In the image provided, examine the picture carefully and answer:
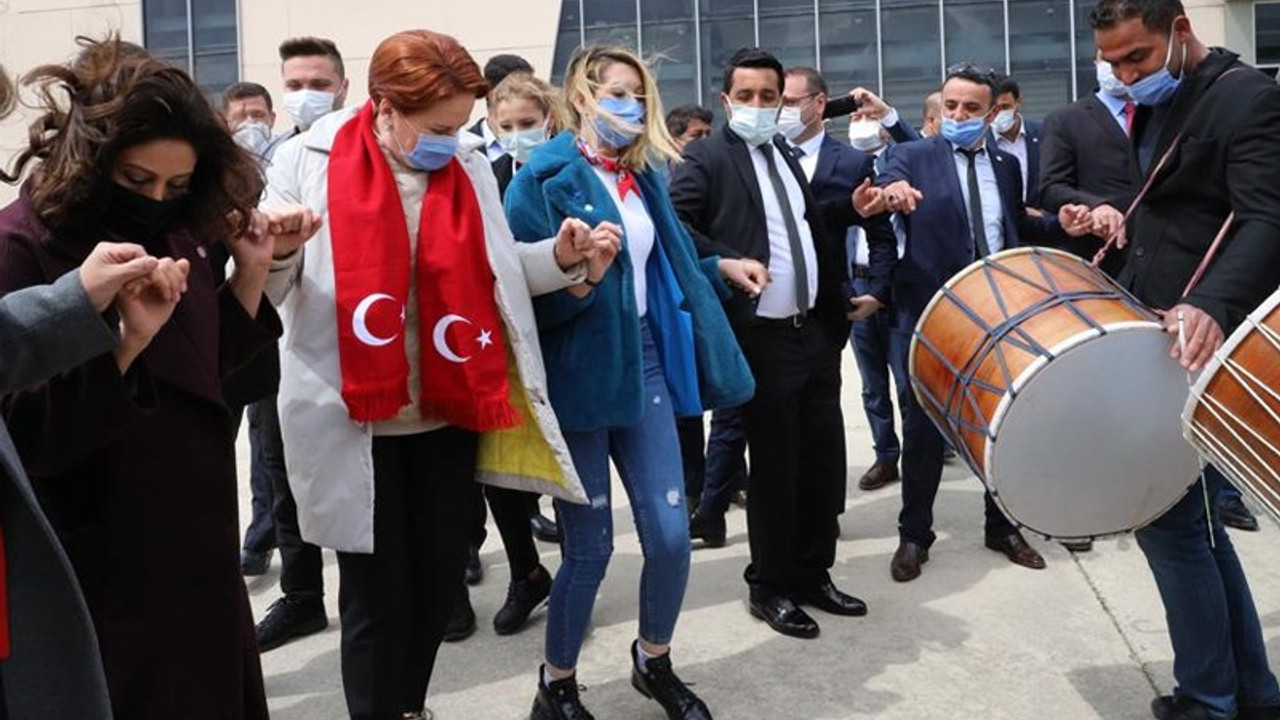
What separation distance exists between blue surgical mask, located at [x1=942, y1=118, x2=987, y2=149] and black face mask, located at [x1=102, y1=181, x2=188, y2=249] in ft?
12.3

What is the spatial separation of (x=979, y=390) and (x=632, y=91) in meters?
1.32

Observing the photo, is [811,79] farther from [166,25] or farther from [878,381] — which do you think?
[166,25]

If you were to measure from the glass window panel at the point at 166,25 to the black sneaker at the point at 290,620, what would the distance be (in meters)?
18.2

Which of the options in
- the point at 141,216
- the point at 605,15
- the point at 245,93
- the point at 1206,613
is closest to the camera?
the point at 141,216

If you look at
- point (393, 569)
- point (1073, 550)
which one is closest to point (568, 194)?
point (393, 569)

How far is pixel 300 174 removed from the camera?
3.02 metres

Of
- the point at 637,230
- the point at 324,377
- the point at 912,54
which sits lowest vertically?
the point at 324,377

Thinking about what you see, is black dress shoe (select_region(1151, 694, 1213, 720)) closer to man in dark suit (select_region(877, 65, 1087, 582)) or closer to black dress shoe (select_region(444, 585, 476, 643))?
man in dark suit (select_region(877, 65, 1087, 582))

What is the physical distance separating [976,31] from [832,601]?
15877 millimetres

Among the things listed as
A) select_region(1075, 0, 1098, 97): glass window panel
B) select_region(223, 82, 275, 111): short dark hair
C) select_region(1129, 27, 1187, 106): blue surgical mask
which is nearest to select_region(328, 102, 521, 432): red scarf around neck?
select_region(1129, 27, 1187, 106): blue surgical mask

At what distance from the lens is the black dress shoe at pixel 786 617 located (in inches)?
171

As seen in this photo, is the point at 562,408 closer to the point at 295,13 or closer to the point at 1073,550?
the point at 1073,550

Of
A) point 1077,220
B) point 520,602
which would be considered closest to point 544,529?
point 520,602

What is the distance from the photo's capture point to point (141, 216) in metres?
2.13
